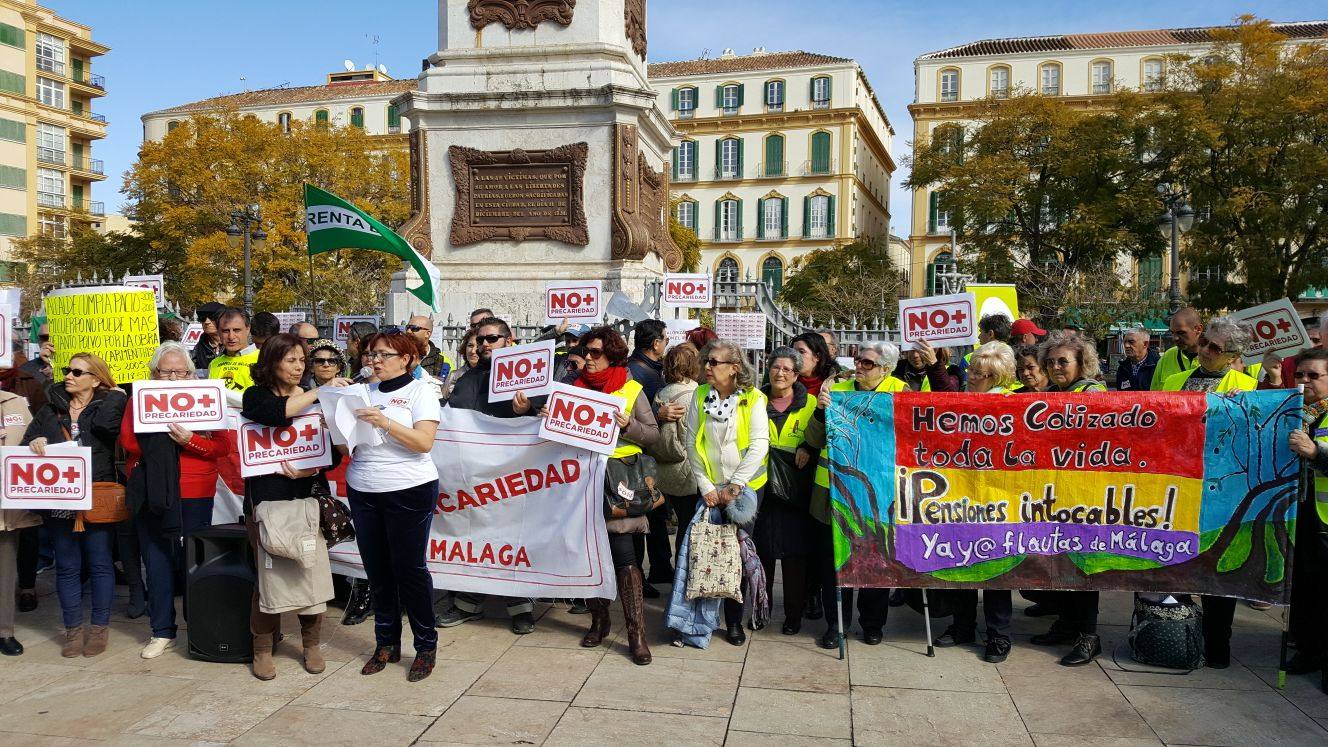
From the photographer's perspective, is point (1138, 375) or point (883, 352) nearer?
point (883, 352)

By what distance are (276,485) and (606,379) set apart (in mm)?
A: 1870

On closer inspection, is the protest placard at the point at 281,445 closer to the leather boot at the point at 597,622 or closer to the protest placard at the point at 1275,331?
the leather boot at the point at 597,622

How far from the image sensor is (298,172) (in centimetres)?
4178

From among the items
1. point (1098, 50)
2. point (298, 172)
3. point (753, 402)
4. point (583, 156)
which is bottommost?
point (753, 402)

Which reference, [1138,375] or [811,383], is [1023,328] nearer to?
[1138,375]

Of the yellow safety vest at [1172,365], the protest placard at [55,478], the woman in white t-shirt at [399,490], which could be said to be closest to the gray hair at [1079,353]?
the yellow safety vest at [1172,365]

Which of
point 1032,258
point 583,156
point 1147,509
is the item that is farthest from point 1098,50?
point 1147,509

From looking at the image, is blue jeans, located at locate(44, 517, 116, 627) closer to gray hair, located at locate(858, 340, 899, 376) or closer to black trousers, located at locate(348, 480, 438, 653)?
black trousers, located at locate(348, 480, 438, 653)

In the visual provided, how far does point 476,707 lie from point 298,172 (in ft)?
131

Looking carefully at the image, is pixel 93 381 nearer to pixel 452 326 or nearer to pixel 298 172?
pixel 452 326

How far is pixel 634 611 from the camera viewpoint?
5938mm

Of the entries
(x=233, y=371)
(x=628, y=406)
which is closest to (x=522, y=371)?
(x=628, y=406)

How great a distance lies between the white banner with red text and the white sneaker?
1.54m

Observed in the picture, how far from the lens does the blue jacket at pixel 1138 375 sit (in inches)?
376
